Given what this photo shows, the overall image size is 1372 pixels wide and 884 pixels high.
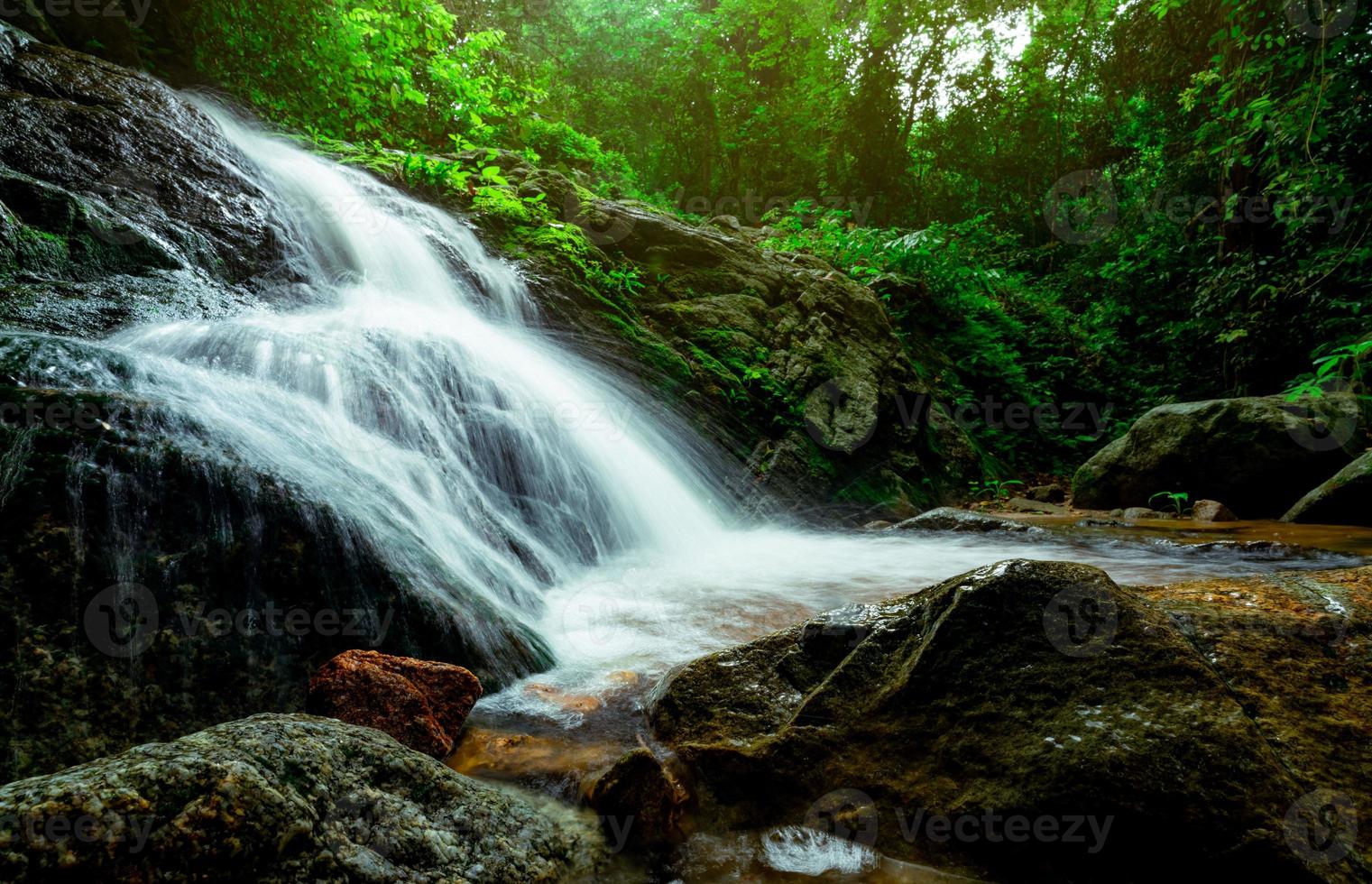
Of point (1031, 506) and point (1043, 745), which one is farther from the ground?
point (1043, 745)

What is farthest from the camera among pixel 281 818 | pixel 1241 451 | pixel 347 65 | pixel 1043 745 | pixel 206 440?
pixel 347 65

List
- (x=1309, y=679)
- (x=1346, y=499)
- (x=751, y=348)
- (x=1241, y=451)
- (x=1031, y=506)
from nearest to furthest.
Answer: (x=1309, y=679) < (x=1346, y=499) < (x=1241, y=451) < (x=1031, y=506) < (x=751, y=348)

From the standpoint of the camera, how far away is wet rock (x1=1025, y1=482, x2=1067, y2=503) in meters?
9.02

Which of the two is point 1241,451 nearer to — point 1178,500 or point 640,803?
point 1178,500

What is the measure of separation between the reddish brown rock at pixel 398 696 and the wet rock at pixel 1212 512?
286 inches

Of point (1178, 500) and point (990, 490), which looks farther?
point (990, 490)

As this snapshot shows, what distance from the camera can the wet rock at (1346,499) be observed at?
5117 mm

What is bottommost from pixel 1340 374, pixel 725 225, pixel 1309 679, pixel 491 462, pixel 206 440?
pixel 491 462

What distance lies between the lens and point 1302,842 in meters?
1.39

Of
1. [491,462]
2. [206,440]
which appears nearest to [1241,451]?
[491,462]

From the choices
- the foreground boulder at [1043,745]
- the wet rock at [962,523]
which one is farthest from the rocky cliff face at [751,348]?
the foreground boulder at [1043,745]

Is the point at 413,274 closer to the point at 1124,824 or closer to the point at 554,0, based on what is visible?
the point at 1124,824

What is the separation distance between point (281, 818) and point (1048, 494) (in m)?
9.85

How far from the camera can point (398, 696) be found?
86.9 inches
